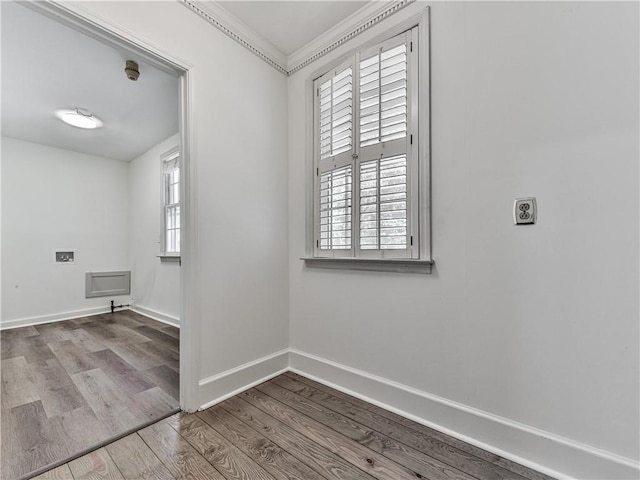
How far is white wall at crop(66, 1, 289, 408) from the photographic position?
69.8 inches

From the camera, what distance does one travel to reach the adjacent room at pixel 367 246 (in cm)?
121

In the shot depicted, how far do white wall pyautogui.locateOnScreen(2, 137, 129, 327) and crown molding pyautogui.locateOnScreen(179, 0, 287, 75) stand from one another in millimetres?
3938

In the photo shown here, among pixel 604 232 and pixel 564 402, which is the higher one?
pixel 604 232

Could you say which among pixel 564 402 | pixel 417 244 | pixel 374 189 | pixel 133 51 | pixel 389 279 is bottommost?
pixel 564 402

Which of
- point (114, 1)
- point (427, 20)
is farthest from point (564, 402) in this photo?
point (114, 1)

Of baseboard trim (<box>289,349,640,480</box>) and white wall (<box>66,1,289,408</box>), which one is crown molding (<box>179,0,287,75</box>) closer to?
white wall (<box>66,1,289,408</box>)

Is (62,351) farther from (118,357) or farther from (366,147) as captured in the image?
(366,147)

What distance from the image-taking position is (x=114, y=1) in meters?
1.46

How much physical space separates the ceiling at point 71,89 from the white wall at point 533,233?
191cm

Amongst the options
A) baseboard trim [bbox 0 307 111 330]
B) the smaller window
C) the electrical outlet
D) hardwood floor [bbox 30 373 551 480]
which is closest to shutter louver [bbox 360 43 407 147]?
the electrical outlet

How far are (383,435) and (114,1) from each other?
265 cm

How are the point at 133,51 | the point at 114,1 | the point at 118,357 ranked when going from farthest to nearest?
the point at 118,357
the point at 133,51
the point at 114,1

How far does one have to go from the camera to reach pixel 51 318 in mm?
4082

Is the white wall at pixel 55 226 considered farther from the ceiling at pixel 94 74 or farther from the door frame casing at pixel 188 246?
the door frame casing at pixel 188 246
